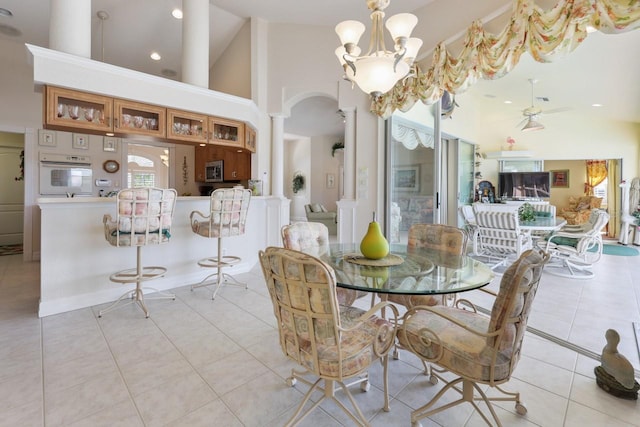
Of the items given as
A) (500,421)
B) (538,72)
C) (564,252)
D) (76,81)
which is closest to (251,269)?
(76,81)

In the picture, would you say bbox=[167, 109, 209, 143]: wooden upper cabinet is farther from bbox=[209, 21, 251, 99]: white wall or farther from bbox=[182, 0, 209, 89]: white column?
bbox=[209, 21, 251, 99]: white wall

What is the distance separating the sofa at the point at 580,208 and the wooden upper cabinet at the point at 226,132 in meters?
9.11

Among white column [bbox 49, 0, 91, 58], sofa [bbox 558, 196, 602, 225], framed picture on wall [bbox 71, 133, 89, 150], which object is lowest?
sofa [bbox 558, 196, 602, 225]

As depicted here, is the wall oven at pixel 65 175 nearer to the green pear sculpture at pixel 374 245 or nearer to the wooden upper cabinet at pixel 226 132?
the wooden upper cabinet at pixel 226 132

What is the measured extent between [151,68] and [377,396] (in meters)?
6.93

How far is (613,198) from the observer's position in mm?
8203

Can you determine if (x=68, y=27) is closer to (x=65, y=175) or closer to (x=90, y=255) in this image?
(x=90, y=255)

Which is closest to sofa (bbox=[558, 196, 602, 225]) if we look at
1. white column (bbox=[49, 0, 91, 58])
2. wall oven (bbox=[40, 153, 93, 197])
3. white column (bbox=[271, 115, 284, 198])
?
white column (bbox=[271, 115, 284, 198])

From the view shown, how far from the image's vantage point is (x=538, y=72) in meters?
5.29

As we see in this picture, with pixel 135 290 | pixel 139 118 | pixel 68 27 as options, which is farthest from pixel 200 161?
pixel 135 290

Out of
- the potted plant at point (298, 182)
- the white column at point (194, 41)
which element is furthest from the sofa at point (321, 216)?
the white column at point (194, 41)

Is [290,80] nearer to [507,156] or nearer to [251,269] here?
[251,269]

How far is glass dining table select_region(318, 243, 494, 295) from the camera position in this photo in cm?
147

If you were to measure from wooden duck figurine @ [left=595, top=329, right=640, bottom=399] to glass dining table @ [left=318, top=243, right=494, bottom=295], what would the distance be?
0.88m
